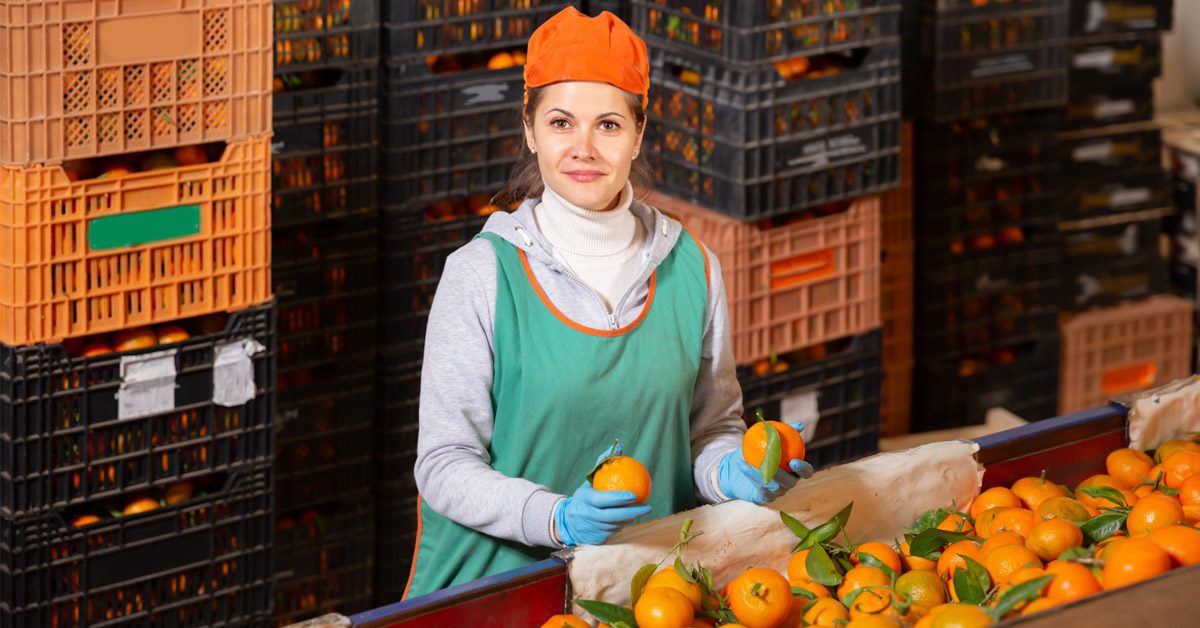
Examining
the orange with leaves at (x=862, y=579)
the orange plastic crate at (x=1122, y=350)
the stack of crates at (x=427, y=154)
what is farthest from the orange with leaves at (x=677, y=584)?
the orange plastic crate at (x=1122, y=350)

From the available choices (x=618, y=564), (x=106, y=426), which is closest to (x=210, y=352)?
(x=106, y=426)

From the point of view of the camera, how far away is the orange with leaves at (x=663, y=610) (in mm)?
2492

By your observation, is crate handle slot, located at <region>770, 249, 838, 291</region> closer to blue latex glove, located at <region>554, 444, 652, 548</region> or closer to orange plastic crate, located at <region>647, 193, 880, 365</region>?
orange plastic crate, located at <region>647, 193, 880, 365</region>

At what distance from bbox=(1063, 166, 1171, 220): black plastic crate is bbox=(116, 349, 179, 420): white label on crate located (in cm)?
325

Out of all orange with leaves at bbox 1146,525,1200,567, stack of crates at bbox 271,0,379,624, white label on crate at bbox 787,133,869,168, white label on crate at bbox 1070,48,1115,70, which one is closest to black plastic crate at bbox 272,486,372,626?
stack of crates at bbox 271,0,379,624

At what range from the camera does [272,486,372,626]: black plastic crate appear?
15.1 feet

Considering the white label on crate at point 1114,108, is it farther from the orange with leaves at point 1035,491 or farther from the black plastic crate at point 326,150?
the orange with leaves at point 1035,491

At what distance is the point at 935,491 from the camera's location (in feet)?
9.93

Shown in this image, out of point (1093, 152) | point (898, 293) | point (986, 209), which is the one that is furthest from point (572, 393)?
point (1093, 152)

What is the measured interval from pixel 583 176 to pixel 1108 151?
3.52m

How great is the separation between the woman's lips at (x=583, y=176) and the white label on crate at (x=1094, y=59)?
132 inches

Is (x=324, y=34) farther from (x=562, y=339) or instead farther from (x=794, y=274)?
(x=562, y=339)

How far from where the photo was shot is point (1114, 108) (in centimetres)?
594

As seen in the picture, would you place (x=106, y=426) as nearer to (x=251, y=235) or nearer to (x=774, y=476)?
(x=251, y=235)
